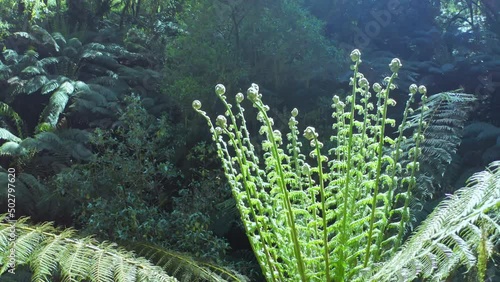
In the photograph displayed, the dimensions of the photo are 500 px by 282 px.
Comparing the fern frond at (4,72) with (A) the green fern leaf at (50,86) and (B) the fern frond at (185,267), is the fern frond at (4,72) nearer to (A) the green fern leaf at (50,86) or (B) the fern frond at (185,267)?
(A) the green fern leaf at (50,86)

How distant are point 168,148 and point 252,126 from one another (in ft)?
2.07

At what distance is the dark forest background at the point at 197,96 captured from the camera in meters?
3.49

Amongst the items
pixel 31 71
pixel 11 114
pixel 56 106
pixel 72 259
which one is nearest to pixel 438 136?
pixel 72 259

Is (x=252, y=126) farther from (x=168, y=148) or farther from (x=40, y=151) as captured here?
(x=40, y=151)

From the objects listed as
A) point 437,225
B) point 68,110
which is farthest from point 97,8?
point 437,225

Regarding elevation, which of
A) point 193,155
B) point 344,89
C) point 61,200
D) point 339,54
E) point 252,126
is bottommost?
point 61,200

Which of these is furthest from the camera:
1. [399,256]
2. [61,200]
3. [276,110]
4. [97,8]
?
[97,8]

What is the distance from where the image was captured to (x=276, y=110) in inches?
158

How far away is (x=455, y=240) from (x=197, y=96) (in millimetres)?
2942

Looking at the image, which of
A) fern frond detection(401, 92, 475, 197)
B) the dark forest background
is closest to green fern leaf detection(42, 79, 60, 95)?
the dark forest background

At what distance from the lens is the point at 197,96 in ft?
13.3

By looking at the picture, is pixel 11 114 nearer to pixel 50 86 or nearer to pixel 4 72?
pixel 50 86

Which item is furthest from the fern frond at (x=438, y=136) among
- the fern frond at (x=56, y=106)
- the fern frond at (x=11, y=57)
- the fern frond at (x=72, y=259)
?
the fern frond at (x=11, y=57)

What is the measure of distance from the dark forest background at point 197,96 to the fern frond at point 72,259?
35.1 inches
